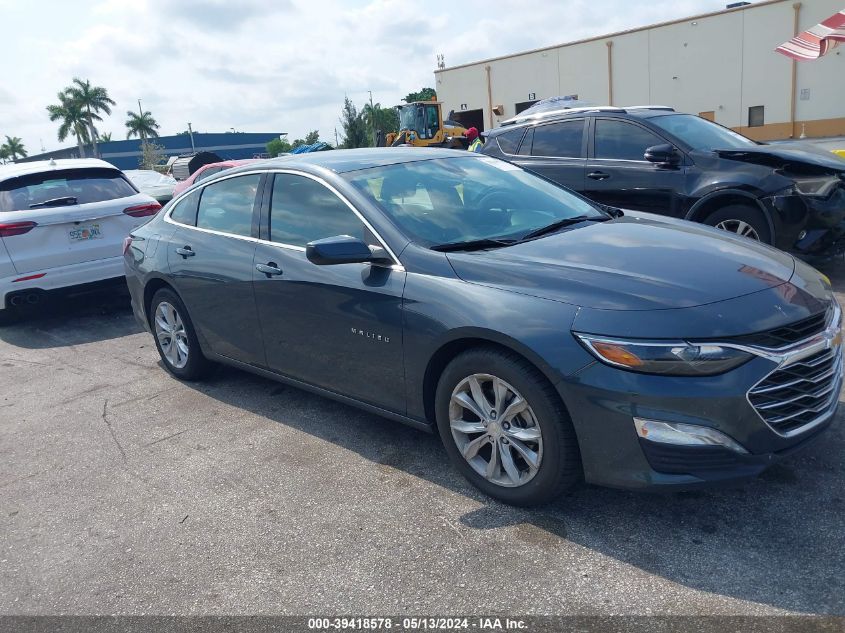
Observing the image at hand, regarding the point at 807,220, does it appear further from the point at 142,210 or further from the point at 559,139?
the point at 142,210

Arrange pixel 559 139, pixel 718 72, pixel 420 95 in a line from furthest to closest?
pixel 420 95
pixel 718 72
pixel 559 139

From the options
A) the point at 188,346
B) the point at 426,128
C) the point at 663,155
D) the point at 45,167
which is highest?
the point at 426,128

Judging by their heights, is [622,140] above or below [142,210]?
above

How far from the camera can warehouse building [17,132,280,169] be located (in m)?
95.6

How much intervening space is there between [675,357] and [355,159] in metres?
2.45

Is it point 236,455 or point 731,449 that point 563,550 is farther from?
point 236,455

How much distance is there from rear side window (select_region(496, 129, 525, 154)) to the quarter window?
3.47 ft

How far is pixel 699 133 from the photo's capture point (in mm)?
7281

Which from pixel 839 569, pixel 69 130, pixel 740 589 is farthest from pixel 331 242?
pixel 69 130

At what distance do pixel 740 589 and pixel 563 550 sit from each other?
667 millimetres

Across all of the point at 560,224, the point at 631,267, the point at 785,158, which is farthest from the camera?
the point at 785,158

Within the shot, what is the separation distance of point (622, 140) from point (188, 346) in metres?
4.88

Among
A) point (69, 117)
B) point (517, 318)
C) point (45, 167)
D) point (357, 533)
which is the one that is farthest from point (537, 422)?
point (69, 117)

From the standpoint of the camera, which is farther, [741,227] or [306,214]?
[741,227]
